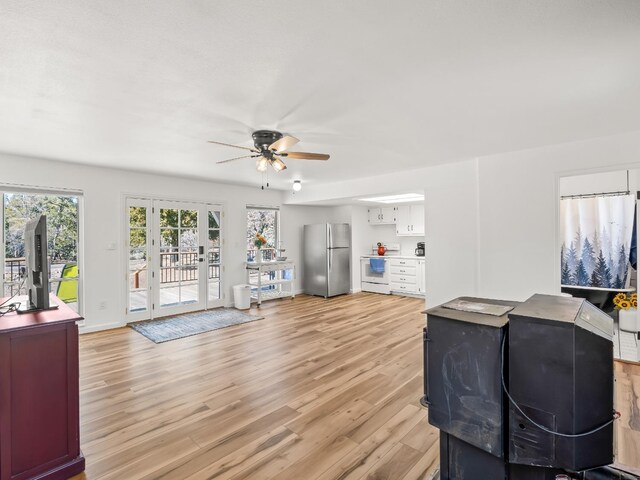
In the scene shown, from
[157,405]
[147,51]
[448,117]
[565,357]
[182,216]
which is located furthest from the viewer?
[182,216]

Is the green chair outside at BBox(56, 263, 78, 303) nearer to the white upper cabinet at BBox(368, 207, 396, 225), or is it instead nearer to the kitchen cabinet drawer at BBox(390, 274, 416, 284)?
the kitchen cabinet drawer at BBox(390, 274, 416, 284)

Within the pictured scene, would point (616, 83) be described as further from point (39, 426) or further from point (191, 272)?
point (191, 272)

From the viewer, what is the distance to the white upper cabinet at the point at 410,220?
7.30 m

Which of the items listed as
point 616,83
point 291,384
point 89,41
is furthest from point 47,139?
point 616,83

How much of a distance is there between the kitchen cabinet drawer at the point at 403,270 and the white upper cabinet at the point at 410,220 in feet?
2.61

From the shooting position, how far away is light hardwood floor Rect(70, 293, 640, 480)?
6.48ft

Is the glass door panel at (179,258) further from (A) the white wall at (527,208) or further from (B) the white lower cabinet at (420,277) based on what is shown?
(A) the white wall at (527,208)

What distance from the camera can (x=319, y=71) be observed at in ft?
6.61

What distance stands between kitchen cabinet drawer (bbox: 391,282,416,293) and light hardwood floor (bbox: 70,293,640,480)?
8.81 ft

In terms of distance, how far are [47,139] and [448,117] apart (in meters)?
4.04

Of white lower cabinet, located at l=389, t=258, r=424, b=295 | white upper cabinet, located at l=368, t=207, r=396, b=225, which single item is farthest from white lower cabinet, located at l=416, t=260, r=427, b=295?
white upper cabinet, located at l=368, t=207, r=396, b=225

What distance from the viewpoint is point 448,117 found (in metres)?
2.84

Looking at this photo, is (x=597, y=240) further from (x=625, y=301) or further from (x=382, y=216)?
(x=382, y=216)

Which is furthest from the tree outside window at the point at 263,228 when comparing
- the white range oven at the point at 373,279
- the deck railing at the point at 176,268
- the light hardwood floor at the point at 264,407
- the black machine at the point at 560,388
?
the black machine at the point at 560,388
